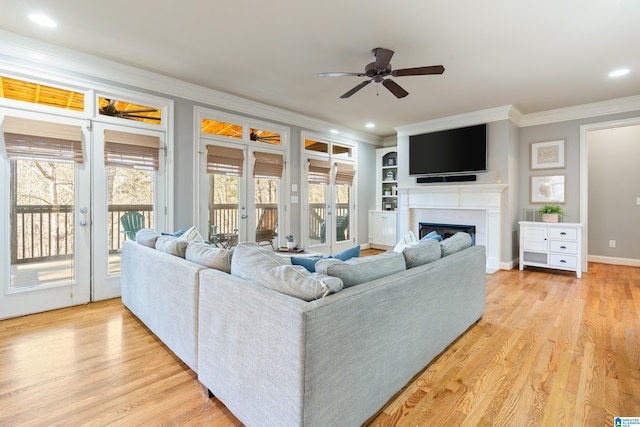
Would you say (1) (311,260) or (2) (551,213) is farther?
(2) (551,213)

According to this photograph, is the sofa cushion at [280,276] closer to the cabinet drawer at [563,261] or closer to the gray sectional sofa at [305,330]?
the gray sectional sofa at [305,330]

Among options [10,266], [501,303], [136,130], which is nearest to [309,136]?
[136,130]

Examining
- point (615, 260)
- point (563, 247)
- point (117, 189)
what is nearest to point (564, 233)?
point (563, 247)

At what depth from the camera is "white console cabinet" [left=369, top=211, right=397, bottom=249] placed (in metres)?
6.61

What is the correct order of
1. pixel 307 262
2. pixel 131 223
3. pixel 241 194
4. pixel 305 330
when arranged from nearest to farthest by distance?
1. pixel 305 330
2. pixel 307 262
3. pixel 131 223
4. pixel 241 194

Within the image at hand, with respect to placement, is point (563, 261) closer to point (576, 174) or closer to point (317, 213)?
point (576, 174)

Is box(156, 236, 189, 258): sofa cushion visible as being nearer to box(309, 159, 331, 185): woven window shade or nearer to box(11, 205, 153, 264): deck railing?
box(11, 205, 153, 264): deck railing

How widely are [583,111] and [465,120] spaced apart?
1.65 meters

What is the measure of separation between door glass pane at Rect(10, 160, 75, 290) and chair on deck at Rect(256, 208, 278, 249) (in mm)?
2351

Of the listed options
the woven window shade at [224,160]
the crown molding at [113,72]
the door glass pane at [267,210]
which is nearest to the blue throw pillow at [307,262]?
the woven window shade at [224,160]

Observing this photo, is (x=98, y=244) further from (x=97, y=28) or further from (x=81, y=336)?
(x=97, y=28)

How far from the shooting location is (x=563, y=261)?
455cm

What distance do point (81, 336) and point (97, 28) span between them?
2.66 metres

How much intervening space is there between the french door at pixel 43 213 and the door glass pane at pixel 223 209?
4.68 ft
